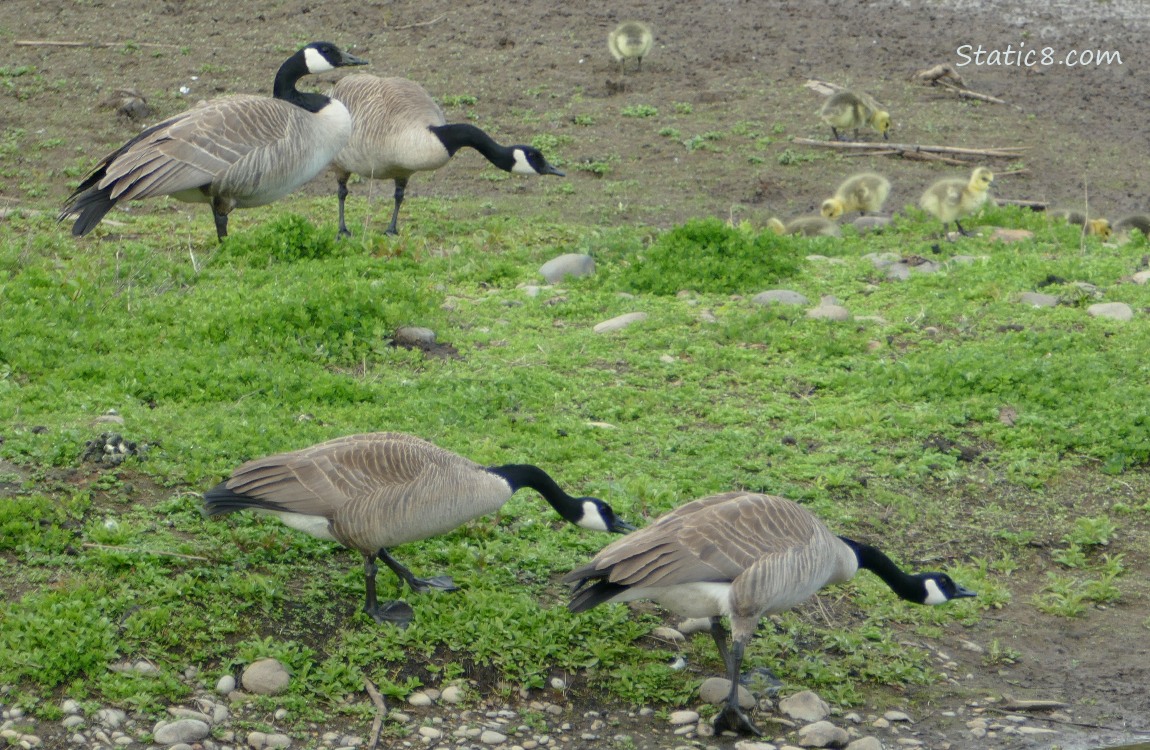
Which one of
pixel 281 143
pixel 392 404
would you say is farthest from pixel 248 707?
pixel 281 143

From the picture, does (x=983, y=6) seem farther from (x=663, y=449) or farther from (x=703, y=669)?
(x=703, y=669)

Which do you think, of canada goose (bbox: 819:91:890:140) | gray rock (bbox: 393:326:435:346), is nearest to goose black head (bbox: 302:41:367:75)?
gray rock (bbox: 393:326:435:346)

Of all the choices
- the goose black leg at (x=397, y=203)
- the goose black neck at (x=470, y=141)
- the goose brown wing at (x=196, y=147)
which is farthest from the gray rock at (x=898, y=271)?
the goose brown wing at (x=196, y=147)

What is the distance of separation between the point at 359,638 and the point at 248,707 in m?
0.54

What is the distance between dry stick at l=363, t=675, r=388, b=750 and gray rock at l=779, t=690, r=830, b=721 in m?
1.54

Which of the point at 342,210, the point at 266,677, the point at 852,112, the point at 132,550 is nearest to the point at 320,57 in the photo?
the point at 342,210

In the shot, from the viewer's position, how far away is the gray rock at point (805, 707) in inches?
201

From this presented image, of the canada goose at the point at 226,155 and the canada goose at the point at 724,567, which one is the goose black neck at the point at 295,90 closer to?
the canada goose at the point at 226,155

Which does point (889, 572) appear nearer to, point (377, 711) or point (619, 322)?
point (377, 711)

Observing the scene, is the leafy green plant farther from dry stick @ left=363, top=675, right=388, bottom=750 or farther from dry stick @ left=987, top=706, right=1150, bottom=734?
dry stick @ left=363, top=675, right=388, bottom=750

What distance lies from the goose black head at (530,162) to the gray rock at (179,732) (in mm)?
7111

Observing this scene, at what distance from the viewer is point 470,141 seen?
11.0 m

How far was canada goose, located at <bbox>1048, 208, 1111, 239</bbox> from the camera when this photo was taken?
10.8 metres

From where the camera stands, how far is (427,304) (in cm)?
860
